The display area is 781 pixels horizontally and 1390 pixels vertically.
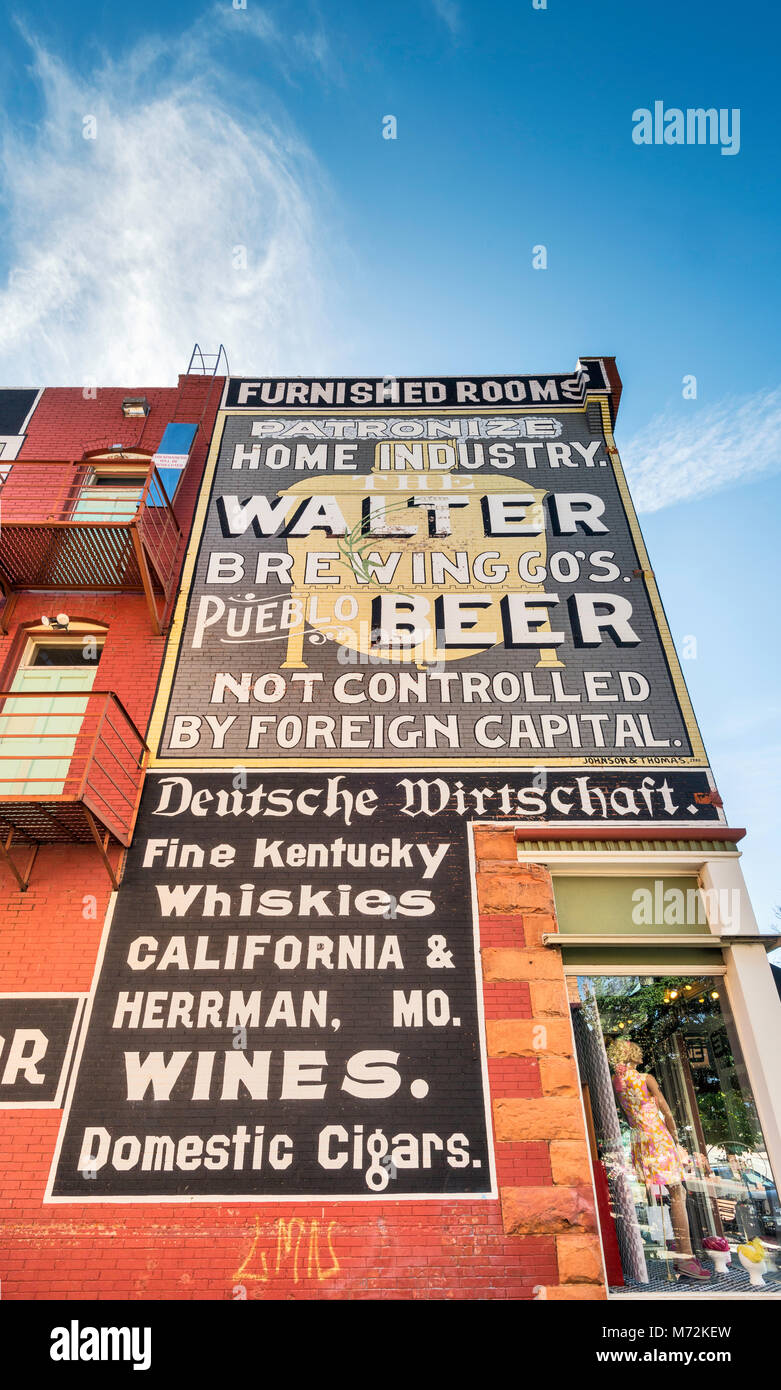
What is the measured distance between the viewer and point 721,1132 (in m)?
7.67

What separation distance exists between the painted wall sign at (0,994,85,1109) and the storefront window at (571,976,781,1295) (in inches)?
205

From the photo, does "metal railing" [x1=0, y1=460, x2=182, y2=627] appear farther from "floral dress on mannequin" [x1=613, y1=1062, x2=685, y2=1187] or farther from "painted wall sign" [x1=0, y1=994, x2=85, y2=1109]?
"floral dress on mannequin" [x1=613, y1=1062, x2=685, y2=1187]

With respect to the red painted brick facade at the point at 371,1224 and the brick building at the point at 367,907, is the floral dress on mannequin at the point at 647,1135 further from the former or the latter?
the red painted brick facade at the point at 371,1224

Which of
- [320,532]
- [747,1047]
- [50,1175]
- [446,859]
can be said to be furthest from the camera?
[320,532]

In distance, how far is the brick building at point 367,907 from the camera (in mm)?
7094

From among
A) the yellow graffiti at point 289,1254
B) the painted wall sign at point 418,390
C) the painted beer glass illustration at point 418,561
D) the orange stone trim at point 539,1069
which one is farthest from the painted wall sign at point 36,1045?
the painted wall sign at point 418,390

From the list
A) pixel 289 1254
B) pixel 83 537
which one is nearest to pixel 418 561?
pixel 83 537

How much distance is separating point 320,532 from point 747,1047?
8.49 m

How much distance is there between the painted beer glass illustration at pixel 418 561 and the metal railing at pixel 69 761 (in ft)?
7.82

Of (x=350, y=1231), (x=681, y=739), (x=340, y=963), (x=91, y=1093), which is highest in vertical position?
(x=681, y=739)

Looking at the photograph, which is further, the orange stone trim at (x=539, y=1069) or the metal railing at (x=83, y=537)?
the metal railing at (x=83, y=537)

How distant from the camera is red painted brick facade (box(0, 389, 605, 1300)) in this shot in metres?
6.79
